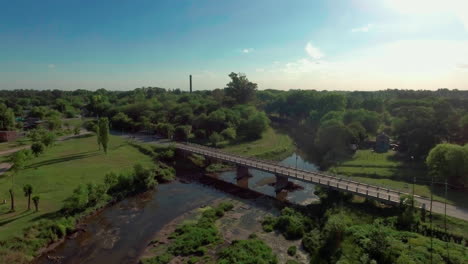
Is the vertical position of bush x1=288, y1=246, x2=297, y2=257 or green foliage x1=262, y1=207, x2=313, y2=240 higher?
green foliage x1=262, y1=207, x2=313, y2=240

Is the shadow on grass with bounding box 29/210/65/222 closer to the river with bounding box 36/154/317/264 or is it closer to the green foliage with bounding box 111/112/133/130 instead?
the river with bounding box 36/154/317/264

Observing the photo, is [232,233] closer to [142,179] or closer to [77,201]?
[77,201]

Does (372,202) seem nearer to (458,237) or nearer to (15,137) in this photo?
(458,237)

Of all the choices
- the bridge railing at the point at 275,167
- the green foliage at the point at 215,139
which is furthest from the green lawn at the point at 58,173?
the green foliage at the point at 215,139

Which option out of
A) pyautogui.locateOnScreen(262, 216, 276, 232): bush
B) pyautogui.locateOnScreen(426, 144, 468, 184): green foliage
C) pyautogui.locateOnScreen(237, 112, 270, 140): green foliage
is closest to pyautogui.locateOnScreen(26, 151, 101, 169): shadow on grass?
pyautogui.locateOnScreen(237, 112, 270, 140): green foliage

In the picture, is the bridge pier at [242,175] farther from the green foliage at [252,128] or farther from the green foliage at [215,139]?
the green foliage at [252,128]
